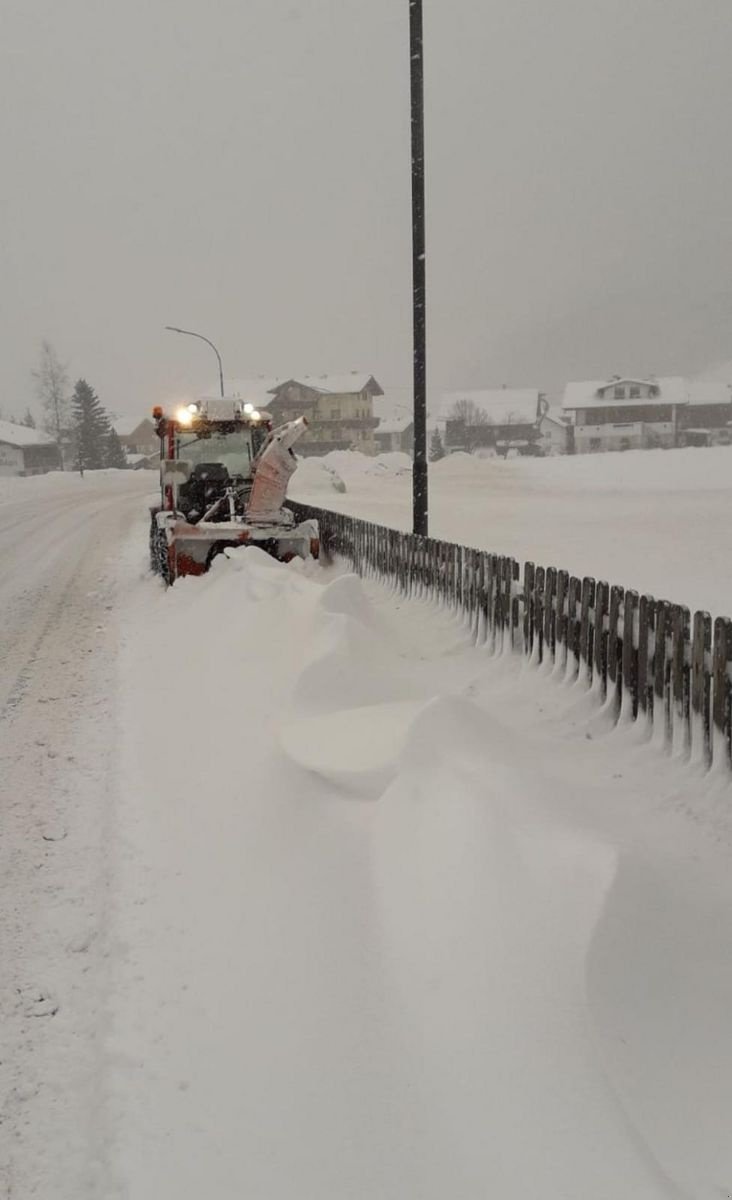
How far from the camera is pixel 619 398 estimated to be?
75.8 meters

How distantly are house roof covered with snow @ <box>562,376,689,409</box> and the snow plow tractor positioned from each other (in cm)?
6842

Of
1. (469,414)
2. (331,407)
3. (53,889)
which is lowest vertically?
(53,889)

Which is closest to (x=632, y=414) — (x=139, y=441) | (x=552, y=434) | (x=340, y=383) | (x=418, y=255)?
(x=552, y=434)

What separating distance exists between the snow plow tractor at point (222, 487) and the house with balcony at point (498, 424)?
73691mm

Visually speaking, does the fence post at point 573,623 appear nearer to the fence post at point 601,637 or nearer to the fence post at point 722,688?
the fence post at point 601,637

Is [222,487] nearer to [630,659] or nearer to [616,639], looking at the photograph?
[616,639]

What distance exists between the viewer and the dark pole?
11.2m

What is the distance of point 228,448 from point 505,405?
81620 mm

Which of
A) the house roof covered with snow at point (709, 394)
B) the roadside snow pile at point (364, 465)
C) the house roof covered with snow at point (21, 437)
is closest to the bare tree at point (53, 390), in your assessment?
the house roof covered with snow at point (21, 437)

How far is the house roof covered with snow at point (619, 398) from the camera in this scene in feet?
247

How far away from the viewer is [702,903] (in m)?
3.31

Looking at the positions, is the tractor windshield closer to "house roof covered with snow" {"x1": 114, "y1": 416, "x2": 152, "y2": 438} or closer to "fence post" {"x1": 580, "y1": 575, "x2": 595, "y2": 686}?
"fence post" {"x1": 580, "y1": 575, "x2": 595, "y2": 686}

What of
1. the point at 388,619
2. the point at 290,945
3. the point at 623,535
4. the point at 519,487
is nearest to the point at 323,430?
the point at 519,487

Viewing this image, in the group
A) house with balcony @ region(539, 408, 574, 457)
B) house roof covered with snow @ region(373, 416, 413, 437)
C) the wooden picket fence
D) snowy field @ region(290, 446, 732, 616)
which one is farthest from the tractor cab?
house roof covered with snow @ region(373, 416, 413, 437)
